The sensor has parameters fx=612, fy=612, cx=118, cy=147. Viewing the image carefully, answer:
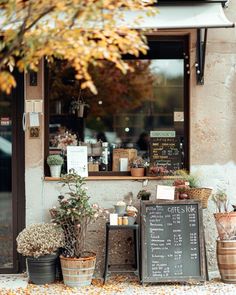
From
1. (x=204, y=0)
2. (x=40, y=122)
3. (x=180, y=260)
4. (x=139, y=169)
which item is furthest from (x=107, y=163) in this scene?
(x=204, y=0)

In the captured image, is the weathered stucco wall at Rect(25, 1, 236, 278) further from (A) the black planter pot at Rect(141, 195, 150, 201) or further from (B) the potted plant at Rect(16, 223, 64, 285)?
(B) the potted plant at Rect(16, 223, 64, 285)

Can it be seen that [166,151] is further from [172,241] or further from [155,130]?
[172,241]

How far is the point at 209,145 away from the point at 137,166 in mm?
886

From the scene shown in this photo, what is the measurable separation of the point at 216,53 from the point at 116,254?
2.62m

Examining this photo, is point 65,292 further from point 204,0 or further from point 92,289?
point 204,0

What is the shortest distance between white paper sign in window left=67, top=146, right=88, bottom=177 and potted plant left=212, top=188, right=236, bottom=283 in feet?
5.41

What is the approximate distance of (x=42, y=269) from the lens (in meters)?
6.70

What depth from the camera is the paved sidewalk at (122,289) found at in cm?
644

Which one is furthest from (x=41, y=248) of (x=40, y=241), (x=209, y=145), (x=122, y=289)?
(x=209, y=145)

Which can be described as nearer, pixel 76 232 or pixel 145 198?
pixel 76 232

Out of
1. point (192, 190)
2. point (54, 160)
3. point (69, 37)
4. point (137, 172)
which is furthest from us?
point (137, 172)

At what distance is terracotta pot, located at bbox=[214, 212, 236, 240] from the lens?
6.61 m

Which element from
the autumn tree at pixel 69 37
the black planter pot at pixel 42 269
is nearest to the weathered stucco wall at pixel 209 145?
the black planter pot at pixel 42 269

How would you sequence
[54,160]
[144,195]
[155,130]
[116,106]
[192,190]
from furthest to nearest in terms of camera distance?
[116,106] < [155,130] < [54,160] < [144,195] < [192,190]
